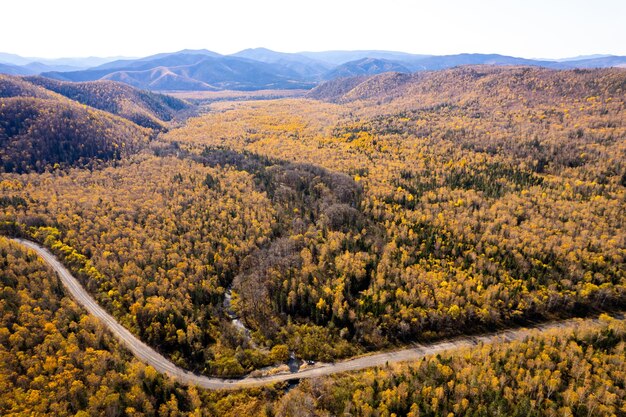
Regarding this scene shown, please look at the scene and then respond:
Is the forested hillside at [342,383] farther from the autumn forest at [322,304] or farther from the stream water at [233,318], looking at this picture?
the stream water at [233,318]

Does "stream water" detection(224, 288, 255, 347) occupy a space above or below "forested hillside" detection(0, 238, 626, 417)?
below

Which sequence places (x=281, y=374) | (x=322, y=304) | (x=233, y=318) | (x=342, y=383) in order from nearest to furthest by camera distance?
(x=342, y=383)
(x=281, y=374)
(x=322, y=304)
(x=233, y=318)

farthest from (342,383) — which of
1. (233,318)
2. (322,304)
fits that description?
(233,318)

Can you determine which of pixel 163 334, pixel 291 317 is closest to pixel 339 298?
pixel 291 317

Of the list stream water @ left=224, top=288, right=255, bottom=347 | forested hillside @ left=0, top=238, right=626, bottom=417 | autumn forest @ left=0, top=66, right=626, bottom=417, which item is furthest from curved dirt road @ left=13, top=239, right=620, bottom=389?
stream water @ left=224, top=288, right=255, bottom=347

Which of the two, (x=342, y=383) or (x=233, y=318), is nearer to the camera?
(x=342, y=383)

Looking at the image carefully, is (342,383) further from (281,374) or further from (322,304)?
(322,304)

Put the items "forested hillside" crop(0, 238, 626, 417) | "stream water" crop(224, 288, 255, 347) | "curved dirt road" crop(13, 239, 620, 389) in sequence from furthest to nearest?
"stream water" crop(224, 288, 255, 347) < "curved dirt road" crop(13, 239, 620, 389) < "forested hillside" crop(0, 238, 626, 417)

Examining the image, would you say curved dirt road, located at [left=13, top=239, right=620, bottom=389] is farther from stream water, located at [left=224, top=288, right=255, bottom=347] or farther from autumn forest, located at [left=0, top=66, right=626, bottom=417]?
stream water, located at [left=224, top=288, right=255, bottom=347]

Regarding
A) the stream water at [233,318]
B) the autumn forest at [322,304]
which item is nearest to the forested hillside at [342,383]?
the autumn forest at [322,304]

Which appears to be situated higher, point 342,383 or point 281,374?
point 342,383
